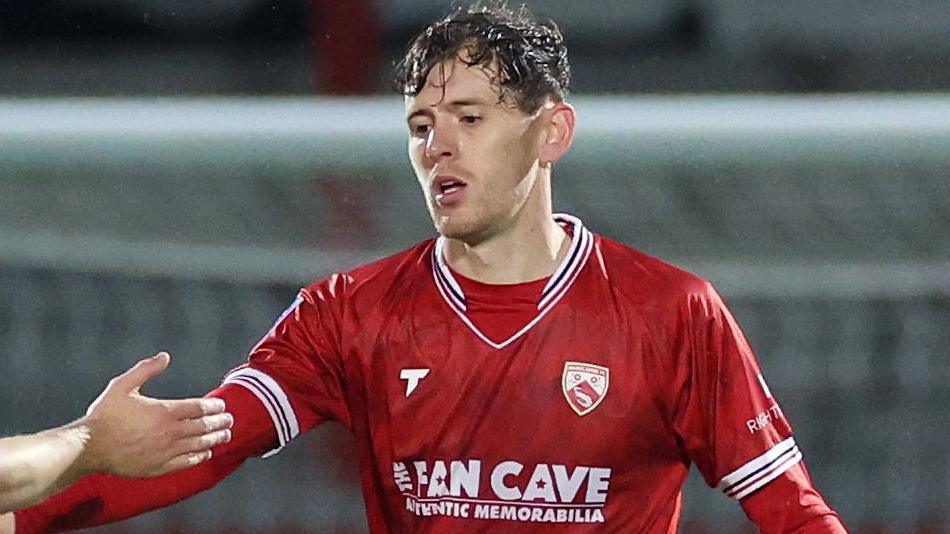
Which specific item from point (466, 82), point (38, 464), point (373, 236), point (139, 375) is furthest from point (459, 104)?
point (373, 236)

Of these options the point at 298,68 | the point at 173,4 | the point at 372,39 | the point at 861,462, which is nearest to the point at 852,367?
the point at 861,462

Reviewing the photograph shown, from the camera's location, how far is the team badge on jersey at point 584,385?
9.45 ft

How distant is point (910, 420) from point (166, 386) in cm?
259

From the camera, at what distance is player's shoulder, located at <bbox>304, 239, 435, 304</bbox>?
9.78 ft

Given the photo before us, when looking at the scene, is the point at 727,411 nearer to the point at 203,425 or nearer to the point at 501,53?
the point at 501,53

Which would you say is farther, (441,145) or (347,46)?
(347,46)

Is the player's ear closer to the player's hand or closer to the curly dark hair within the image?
the curly dark hair

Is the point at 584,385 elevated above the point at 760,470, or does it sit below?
above

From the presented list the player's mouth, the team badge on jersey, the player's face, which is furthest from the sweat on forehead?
the team badge on jersey

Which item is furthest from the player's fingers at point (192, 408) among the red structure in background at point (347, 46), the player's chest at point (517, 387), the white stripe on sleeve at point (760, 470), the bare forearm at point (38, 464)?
the red structure in background at point (347, 46)

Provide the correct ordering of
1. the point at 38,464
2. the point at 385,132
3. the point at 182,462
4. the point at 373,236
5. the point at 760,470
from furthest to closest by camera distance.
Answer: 1. the point at 373,236
2. the point at 385,132
3. the point at 760,470
4. the point at 182,462
5. the point at 38,464

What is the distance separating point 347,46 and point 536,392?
3.86 metres

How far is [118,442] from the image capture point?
2.56m

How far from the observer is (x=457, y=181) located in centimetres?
284
